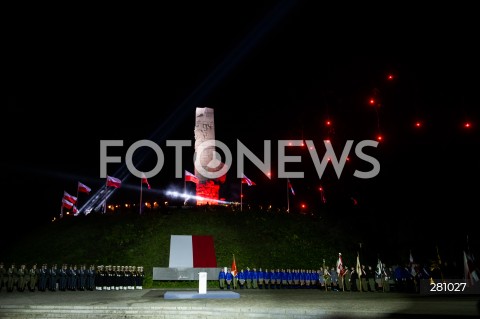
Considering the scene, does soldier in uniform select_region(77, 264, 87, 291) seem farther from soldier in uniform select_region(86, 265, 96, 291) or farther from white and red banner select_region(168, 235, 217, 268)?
white and red banner select_region(168, 235, 217, 268)

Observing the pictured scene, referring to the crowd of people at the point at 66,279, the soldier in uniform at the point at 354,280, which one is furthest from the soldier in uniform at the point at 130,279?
the soldier in uniform at the point at 354,280

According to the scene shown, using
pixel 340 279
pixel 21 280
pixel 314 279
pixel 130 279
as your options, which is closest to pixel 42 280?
pixel 21 280

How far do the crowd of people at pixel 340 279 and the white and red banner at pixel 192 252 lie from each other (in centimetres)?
265

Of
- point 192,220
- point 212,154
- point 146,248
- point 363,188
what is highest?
point 212,154

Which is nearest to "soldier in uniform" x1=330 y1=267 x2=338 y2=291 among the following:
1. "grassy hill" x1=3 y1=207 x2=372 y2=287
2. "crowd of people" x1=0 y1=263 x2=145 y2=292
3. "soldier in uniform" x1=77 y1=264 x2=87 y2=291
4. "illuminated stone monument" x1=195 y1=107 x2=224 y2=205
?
"grassy hill" x1=3 y1=207 x2=372 y2=287

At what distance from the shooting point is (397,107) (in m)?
47.9

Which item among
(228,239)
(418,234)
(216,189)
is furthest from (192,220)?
(418,234)

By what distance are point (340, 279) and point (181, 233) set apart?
13943mm

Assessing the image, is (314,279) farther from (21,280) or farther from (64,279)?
(21,280)

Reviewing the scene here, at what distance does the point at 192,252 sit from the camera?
2883 cm

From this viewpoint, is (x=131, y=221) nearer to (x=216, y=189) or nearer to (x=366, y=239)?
(x=216, y=189)

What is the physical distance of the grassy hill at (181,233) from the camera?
29.1 meters

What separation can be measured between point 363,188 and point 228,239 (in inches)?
863

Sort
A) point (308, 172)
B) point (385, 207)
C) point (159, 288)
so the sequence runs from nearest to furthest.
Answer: point (159, 288) → point (385, 207) → point (308, 172)
